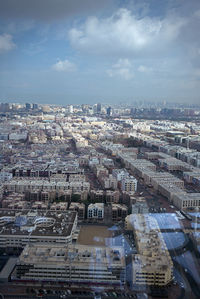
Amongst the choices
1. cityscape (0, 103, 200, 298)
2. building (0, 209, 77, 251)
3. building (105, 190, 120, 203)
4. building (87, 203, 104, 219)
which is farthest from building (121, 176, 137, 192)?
building (0, 209, 77, 251)

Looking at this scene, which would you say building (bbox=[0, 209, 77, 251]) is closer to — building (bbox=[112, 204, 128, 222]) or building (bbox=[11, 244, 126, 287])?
building (bbox=[11, 244, 126, 287])

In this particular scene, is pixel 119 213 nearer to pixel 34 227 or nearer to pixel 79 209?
pixel 79 209

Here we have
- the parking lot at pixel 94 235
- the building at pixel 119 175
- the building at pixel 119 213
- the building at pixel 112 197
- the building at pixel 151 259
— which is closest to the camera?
the building at pixel 151 259

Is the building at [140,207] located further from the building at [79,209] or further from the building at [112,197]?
the building at [79,209]

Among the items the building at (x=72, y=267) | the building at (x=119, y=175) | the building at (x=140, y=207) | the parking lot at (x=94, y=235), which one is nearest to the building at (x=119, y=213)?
the building at (x=140, y=207)

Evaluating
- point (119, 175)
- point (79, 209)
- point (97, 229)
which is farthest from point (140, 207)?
point (119, 175)

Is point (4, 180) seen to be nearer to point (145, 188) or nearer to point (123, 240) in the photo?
point (145, 188)
